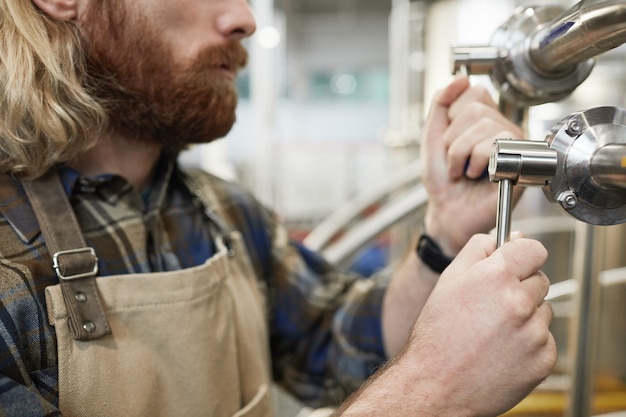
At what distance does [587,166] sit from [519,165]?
0.05 meters

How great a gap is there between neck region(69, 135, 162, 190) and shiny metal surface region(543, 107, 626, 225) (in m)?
0.56

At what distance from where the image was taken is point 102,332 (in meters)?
0.61

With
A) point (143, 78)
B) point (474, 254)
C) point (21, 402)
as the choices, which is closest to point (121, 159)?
point (143, 78)

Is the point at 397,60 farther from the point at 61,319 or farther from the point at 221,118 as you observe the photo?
the point at 61,319

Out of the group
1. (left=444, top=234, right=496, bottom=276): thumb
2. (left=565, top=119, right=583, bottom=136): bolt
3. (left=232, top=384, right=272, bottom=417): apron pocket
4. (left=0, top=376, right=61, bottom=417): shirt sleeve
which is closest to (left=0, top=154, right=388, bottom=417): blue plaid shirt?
(left=0, top=376, right=61, bottom=417): shirt sleeve

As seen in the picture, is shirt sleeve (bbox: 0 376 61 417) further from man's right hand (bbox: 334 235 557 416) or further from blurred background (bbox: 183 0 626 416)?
blurred background (bbox: 183 0 626 416)

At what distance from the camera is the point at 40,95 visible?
0.69 m

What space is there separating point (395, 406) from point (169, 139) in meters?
0.52

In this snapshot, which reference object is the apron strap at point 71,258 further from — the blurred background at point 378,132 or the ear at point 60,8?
the blurred background at point 378,132

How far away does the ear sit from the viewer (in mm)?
749

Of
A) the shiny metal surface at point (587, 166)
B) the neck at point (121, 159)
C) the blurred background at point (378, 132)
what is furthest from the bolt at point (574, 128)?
the neck at point (121, 159)

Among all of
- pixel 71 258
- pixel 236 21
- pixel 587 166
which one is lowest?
pixel 71 258

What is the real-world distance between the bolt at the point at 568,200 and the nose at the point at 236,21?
1.76 ft

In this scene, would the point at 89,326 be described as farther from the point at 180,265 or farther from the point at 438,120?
the point at 438,120
